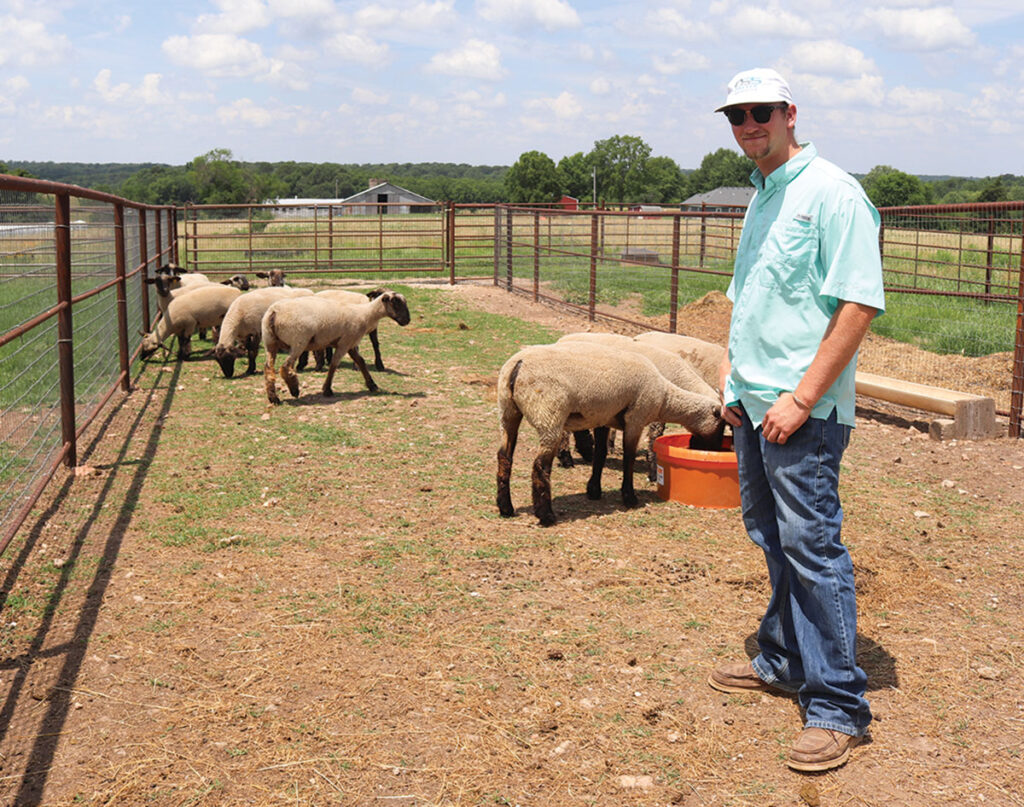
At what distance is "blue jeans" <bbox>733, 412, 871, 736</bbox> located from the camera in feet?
10.8

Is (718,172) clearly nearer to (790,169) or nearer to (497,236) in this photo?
(497,236)

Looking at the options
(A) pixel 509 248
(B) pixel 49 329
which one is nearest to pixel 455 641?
(B) pixel 49 329

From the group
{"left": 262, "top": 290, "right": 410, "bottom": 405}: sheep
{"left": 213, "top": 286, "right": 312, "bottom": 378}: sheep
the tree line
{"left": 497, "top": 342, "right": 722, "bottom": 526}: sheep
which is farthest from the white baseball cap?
the tree line

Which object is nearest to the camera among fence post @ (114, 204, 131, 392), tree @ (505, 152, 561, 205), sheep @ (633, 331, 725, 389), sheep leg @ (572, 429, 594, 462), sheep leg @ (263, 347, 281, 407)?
sheep leg @ (572, 429, 594, 462)

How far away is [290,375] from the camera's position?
966cm

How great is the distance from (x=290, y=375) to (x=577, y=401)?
453cm

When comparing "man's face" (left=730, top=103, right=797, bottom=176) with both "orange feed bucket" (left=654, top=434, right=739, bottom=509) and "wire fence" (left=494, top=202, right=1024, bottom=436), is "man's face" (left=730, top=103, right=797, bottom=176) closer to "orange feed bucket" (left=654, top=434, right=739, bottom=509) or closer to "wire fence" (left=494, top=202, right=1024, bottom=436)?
"orange feed bucket" (left=654, top=434, right=739, bottom=509)

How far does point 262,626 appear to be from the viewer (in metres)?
4.47

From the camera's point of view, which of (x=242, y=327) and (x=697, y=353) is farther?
(x=242, y=327)

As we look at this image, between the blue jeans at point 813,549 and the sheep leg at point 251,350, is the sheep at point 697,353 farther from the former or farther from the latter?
the sheep leg at point 251,350

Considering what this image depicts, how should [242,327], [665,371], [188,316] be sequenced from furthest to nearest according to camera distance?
[188,316], [242,327], [665,371]

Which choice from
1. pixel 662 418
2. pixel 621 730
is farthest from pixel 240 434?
pixel 621 730

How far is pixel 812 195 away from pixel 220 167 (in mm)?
102708

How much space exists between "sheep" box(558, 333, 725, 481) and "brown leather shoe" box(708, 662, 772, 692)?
2.94 metres
